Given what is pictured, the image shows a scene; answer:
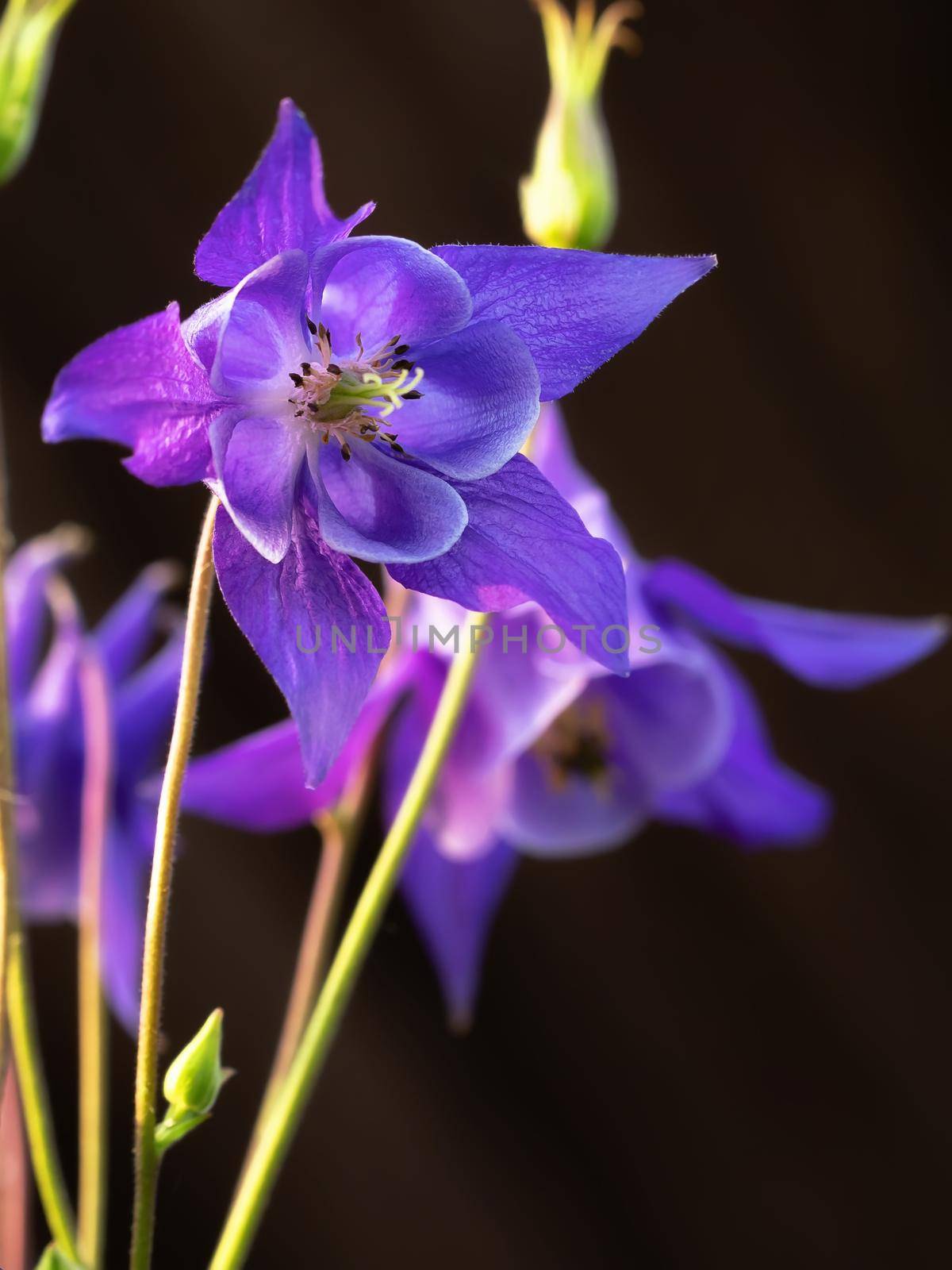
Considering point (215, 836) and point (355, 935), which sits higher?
point (355, 935)

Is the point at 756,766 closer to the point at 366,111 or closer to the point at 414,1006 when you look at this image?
the point at 414,1006

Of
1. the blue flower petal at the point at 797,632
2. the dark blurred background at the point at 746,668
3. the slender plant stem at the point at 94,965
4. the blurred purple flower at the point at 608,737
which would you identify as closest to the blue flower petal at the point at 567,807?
the blurred purple flower at the point at 608,737

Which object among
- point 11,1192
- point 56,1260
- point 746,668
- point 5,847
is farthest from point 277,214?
point 746,668

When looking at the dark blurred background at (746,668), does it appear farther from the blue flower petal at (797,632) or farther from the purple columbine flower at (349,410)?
the purple columbine flower at (349,410)

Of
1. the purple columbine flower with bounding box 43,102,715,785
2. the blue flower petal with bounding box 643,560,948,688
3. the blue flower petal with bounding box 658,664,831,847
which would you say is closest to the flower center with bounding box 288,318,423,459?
the purple columbine flower with bounding box 43,102,715,785

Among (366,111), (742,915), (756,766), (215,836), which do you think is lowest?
(742,915)

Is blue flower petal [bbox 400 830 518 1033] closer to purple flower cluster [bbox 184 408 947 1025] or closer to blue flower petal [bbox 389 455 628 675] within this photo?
purple flower cluster [bbox 184 408 947 1025]

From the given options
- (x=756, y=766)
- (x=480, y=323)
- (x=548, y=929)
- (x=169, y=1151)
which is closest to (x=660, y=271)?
(x=480, y=323)
